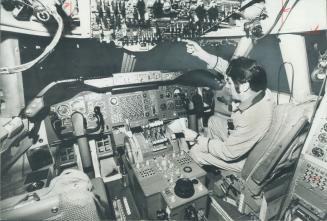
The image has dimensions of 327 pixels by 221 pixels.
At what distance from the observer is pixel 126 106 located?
2.49 meters

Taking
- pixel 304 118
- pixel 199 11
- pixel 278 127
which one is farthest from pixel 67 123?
pixel 304 118

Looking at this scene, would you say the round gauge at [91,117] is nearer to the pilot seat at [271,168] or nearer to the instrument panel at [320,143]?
the pilot seat at [271,168]

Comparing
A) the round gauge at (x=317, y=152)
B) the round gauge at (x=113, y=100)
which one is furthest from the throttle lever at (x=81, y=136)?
the round gauge at (x=317, y=152)

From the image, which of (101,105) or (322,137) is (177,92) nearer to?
(101,105)

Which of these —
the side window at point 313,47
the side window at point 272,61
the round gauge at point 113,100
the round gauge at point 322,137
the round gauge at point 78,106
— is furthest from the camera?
the side window at point 272,61

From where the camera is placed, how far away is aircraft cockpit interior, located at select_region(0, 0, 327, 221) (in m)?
1.55

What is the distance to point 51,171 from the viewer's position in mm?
2188

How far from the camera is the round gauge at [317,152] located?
1555mm

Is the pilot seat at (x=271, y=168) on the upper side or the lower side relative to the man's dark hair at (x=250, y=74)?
lower

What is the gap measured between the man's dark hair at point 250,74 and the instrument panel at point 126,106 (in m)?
0.96

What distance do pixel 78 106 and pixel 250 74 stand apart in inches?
64.8

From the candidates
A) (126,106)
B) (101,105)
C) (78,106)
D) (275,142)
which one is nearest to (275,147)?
(275,142)

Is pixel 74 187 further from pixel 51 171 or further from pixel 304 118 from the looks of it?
pixel 304 118

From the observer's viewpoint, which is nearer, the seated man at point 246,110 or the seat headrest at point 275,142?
the seat headrest at point 275,142
